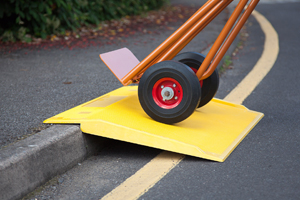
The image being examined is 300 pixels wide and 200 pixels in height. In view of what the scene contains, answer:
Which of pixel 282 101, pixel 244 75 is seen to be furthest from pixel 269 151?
pixel 244 75

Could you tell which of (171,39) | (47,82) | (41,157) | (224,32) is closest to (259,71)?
(224,32)

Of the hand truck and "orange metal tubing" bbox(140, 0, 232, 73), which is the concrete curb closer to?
the hand truck

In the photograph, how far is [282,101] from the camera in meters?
3.62

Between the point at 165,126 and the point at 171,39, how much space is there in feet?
2.34

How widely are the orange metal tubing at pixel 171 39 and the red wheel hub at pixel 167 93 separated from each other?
244 mm

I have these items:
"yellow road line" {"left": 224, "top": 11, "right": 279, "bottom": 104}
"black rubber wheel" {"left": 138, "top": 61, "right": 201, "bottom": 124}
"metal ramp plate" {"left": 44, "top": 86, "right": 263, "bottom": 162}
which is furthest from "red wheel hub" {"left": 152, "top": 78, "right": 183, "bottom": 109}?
"yellow road line" {"left": 224, "top": 11, "right": 279, "bottom": 104}

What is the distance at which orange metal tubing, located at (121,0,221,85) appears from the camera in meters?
2.82

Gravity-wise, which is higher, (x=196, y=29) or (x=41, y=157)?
(x=196, y=29)

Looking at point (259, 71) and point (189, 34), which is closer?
point (189, 34)

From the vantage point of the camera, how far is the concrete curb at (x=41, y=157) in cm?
198

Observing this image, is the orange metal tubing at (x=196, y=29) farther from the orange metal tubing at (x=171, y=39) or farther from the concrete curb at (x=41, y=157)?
the concrete curb at (x=41, y=157)

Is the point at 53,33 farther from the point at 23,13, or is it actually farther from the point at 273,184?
the point at 273,184

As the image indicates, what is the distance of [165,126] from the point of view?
2701 millimetres

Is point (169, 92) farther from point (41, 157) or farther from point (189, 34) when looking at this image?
point (41, 157)
